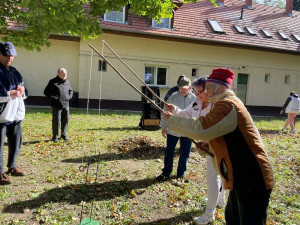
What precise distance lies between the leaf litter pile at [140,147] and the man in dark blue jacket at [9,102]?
246 centimetres

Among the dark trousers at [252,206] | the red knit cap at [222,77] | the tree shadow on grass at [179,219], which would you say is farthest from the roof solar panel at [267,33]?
the dark trousers at [252,206]

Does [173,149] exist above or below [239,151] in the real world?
below

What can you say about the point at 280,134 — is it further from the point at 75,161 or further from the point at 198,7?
the point at 198,7

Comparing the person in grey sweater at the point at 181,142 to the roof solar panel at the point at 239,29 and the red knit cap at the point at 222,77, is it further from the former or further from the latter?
the roof solar panel at the point at 239,29

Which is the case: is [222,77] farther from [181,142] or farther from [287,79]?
[287,79]

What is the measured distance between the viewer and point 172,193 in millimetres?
4316

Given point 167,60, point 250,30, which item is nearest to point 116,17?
point 167,60

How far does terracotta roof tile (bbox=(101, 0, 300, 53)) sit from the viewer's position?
50.8 feet

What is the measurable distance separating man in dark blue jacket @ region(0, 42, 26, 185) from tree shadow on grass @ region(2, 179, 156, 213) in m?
0.71

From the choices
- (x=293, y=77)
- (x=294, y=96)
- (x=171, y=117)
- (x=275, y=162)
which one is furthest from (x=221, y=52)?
(x=171, y=117)

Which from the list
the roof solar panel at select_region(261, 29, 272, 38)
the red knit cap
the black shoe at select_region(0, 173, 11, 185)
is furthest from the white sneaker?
the roof solar panel at select_region(261, 29, 272, 38)

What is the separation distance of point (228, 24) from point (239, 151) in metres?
17.6

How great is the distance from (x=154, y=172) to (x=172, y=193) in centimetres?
91

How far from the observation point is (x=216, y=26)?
17641 millimetres
